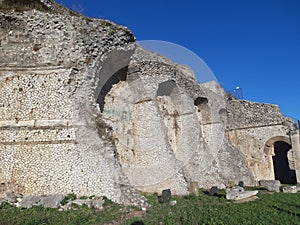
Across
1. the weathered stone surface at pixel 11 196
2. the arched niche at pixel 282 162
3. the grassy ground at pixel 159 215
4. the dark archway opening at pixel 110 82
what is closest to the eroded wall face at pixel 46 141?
the weathered stone surface at pixel 11 196

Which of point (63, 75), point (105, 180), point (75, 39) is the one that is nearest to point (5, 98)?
point (63, 75)

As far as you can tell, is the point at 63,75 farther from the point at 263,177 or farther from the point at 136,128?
the point at 263,177

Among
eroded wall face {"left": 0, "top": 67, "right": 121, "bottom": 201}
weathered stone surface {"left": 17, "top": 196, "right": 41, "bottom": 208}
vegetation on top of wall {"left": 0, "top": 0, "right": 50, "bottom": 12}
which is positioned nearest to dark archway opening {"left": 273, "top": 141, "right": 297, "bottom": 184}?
eroded wall face {"left": 0, "top": 67, "right": 121, "bottom": 201}

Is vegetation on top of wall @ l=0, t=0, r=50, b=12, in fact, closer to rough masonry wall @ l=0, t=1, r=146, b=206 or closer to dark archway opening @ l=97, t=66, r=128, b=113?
rough masonry wall @ l=0, t=1, r=146, b=206

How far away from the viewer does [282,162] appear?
19000 mm

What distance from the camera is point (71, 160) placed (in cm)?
759

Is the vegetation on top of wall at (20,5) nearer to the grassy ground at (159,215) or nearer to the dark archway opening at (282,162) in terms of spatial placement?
the grassy ground at (159,215)

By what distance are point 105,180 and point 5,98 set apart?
400 cm

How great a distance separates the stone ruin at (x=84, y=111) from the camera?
7.51 m

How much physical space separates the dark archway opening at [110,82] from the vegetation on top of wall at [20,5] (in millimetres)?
3944

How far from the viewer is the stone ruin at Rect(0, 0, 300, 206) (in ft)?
24.6

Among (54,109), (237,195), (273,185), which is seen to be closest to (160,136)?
(237,195)

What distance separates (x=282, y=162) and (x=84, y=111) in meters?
16.4

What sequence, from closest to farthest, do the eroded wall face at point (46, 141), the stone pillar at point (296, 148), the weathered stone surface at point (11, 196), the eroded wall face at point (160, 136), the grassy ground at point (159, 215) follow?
1. the grassy ground at point (159, 215)
2. the weathered stone surface at point (11, 196)
3. the eroded wall face at point (46, 141)
4. the eroded wall face at point (160, 136)
5. the stone pillar at point (296, 148)
